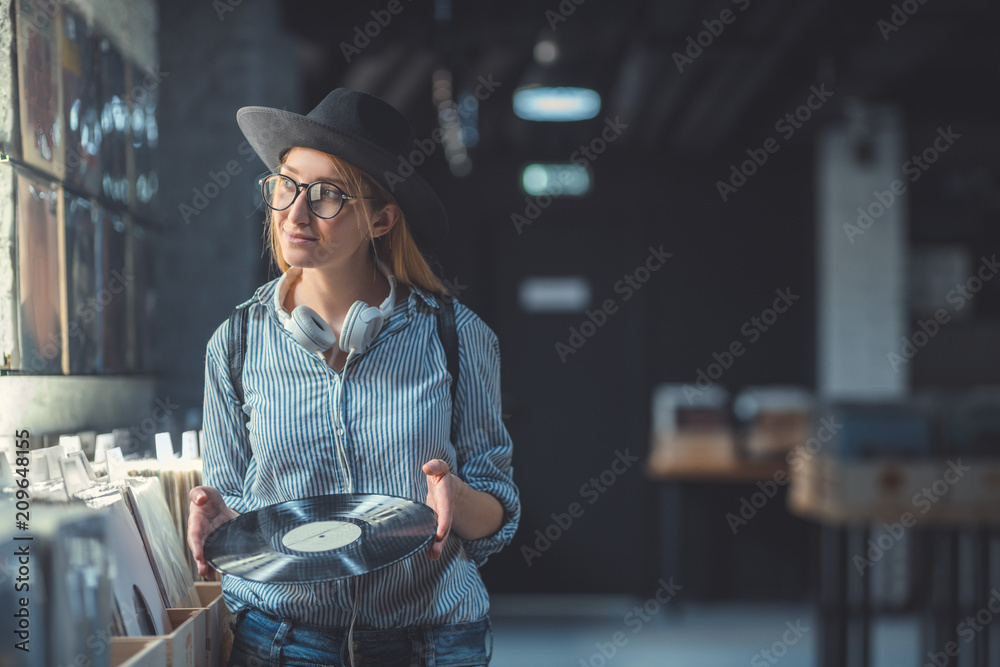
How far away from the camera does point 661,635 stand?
573 centimetres

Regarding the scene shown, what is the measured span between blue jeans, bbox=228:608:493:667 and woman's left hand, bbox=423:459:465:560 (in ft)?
0.61

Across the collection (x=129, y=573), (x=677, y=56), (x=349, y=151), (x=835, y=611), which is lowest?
(x=835, y=611)

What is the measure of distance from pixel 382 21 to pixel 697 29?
1.34 m

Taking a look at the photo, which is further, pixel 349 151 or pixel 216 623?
pixel 216 623

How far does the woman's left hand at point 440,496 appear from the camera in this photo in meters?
1.25

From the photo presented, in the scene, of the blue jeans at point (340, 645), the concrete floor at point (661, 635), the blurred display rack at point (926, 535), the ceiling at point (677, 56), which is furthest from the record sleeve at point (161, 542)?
the concrete floor at point (661, 635)

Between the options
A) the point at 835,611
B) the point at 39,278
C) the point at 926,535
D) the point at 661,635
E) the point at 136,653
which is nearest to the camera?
the point at 136,653

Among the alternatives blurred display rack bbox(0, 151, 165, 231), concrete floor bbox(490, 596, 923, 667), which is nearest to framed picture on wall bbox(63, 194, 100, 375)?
blurred display rack bbox(0, 151, 165, 231)

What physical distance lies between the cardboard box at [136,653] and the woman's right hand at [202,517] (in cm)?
12

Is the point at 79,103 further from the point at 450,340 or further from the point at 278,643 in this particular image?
the point at 278,643

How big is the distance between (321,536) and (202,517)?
0.17 metres

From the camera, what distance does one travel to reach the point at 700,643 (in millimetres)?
5531

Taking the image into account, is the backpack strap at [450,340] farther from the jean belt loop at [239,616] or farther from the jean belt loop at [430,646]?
the jean belt loop at [239,616]

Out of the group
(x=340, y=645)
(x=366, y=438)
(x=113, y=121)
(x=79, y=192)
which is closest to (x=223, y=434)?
(x=366, y=438)
